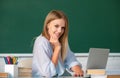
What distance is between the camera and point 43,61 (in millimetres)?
2629

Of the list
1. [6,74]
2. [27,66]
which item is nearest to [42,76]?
[6,74]

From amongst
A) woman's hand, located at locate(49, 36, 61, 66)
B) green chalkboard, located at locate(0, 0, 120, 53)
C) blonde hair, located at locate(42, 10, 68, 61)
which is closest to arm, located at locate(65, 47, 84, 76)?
blonde hair, located at locate(42, 10, 68, 61)

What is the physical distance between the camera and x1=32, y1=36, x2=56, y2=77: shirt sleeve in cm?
258

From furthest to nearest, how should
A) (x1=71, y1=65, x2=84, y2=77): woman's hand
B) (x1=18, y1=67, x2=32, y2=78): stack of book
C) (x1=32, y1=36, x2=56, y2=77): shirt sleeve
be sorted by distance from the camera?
(x1=18, y1=67, x2=32, y2=78): stack of book
(x1=71, y1=65, x2=84, y2=77): woman's hand
(x1=32, y1=36, x2=56, y2=77): shirt sleeve

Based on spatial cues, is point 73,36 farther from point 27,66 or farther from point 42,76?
point 42,76

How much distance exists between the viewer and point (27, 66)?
127 inches

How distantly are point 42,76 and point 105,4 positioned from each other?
2.33 meters

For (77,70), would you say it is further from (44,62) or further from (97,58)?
(44,62)

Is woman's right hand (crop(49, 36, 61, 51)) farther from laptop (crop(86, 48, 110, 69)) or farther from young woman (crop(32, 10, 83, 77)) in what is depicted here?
laptop (crop(86, 48, 110, 69))

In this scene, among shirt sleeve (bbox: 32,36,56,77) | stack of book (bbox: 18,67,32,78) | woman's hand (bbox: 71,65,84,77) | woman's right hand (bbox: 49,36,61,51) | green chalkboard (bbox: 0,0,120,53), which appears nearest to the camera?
shirt sleeve (bbox: 32,36,56,77)

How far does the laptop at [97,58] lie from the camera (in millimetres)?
3021

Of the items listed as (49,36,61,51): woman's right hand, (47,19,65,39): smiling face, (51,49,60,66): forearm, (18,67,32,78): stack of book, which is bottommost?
(18,67,32,78): stack of book

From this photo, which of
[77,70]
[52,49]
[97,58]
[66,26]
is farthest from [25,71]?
[97,58]

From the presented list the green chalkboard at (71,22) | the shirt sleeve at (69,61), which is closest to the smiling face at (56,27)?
the shirt sleeve at (69,61)
